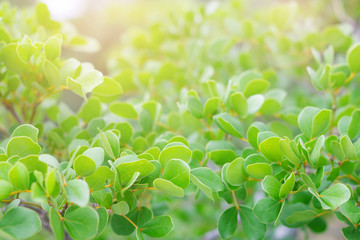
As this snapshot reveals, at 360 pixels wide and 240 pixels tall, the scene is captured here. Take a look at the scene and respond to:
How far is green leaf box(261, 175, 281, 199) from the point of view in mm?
636


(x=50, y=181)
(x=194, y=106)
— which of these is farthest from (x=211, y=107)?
(x=50, y=181)

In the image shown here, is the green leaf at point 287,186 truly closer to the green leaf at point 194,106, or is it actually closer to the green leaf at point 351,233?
the green leaf at point 351,233

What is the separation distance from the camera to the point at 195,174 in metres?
0.68

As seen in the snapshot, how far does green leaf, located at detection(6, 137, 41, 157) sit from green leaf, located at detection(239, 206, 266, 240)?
454mm

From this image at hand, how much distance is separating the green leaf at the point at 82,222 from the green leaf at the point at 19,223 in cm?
6

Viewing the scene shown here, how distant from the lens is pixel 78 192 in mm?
531

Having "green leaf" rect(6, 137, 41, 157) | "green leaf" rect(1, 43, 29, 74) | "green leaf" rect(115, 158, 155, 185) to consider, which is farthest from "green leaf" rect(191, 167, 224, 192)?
"green leaf" rect(1, 43, 29, 74)

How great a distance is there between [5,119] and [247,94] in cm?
78

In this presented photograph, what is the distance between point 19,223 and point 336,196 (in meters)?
0.54

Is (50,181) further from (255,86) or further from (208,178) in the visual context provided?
(255,86)

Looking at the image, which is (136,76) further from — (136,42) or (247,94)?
(247,94)

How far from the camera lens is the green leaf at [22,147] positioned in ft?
2.05

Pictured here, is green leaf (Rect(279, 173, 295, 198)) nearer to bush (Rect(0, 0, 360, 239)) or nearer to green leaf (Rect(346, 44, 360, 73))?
bush (Rect(0, 0, 360, 239))

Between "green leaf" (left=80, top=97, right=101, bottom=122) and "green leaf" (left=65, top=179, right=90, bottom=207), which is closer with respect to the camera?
"green leaf" (left=65, top=179, right=90, bottom=207)
